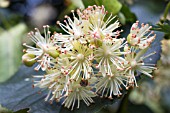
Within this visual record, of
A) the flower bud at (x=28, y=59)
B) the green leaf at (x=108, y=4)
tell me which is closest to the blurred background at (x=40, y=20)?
the green leaf at (x=108, y=4)

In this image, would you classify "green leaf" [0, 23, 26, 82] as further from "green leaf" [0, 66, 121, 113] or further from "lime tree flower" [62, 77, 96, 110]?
"lime tree flower" [62, 77, 96, 110]

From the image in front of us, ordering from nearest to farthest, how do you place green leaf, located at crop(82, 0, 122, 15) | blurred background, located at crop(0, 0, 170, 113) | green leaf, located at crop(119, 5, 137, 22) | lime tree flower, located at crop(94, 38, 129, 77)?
lime tree flower, located at crop(94, 38, 129, 77)
green leaf, located at crop(82, 0, 122, 15)
green leaf, located at crop(119, 5, 137, 22)
blurred background, located at crop(0, 0, 170, 113)

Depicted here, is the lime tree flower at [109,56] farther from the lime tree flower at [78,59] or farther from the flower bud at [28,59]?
the flower bud at [28,59]

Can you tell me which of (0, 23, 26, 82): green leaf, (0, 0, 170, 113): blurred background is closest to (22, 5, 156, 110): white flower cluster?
(0, 0, 170, 113): blurred background

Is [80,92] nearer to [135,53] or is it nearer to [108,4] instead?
[135,53]

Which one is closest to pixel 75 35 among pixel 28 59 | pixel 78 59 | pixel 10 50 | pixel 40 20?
pixel 78 59

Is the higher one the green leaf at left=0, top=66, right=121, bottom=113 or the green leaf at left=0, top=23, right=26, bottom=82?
the green leaf at left=0, top=23, right=26, bottom=82

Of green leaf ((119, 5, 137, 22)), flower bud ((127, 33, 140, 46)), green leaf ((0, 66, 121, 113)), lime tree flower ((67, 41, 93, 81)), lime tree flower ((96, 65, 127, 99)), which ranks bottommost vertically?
green leaf ((0, 66, 121, 113))
